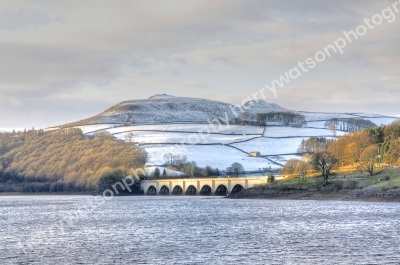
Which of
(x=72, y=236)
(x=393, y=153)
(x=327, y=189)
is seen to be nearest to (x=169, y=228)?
(x=72, y=236)

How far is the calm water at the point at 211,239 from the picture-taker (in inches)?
1715

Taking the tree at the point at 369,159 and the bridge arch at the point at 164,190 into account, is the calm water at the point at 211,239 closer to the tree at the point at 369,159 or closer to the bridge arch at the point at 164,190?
the tree at the point at 369,159

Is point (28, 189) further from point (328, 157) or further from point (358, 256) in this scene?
point (358, 256)

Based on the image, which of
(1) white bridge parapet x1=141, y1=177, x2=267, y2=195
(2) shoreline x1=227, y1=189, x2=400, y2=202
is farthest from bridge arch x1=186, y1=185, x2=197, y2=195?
(2) shoreline x1=227, y1=189, x2=400, y2=202

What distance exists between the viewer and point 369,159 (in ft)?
388

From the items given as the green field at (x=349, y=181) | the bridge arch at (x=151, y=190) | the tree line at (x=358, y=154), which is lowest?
the bridge arch at (x=151, y=190)

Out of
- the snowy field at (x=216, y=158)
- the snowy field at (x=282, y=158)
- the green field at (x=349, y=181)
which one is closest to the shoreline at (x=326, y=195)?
the green field at (x=349, y=181)

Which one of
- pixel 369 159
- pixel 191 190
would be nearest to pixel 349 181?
pixel 369 159

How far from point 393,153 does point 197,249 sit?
8202 centimetres

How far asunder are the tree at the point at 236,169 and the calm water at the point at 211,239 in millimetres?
90349

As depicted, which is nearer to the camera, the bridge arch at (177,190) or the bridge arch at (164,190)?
the bridge arch at (177,190)

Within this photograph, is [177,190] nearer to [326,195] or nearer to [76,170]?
[76,170]

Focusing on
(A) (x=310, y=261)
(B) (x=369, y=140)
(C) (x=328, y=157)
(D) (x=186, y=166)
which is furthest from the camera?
(D) (x=186, y=166)

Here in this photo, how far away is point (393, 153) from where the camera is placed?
398 feet
